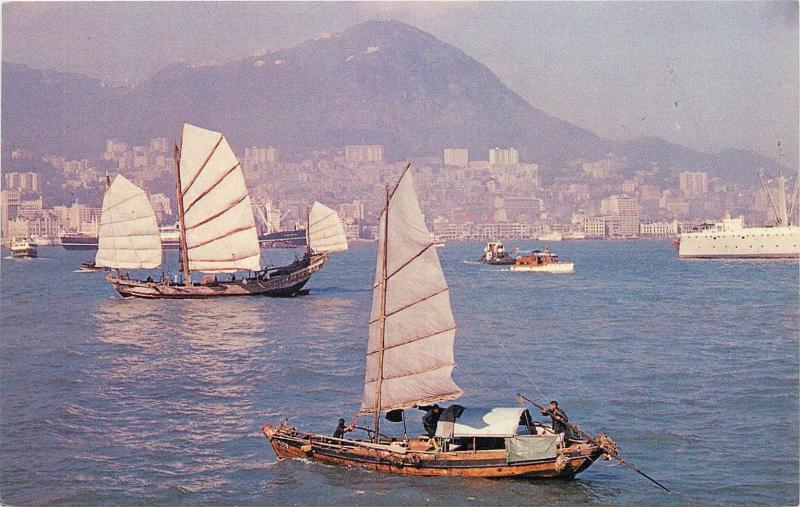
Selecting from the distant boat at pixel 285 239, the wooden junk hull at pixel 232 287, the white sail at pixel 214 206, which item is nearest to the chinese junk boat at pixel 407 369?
the white sail at pixel 214 206

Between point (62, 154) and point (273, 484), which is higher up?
point (62, 154)

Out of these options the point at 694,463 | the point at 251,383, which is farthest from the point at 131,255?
the point at 694,463

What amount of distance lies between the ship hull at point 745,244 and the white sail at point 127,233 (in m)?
62.7

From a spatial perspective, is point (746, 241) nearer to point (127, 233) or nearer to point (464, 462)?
point (127, 233)

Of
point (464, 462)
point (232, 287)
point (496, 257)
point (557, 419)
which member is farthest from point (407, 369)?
point (496, 257)

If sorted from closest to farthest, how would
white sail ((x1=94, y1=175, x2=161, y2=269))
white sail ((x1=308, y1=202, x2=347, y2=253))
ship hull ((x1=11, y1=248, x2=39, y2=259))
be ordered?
1. white sail ((x1=94, y1=175, x2=161, y2=269))
2. white sail ((x1=308, y1=202, x2=347, y2=253))
3. ship hull ((x1=11, y1=248, x2=39, y2=259))

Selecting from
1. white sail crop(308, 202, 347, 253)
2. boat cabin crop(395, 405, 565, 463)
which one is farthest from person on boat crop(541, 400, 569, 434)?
white sail crop(308, 202, 347, 253)

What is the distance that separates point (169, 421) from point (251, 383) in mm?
5249

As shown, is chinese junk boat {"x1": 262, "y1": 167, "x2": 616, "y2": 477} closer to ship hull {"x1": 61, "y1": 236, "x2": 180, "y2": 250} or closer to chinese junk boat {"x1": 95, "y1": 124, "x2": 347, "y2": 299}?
chinese junk boat {"x1": 95, "y1": 124, "x2": 347, "y2": 299}

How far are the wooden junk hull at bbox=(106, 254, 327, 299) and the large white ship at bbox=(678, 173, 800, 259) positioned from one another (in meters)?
54.8

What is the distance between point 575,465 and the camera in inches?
722

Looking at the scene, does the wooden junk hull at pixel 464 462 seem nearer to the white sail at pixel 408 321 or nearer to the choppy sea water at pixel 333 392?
the choppy sea water at pixel 333 392

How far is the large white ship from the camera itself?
319 feet

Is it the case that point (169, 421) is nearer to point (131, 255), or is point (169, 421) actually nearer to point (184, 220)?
point (184, 220)
